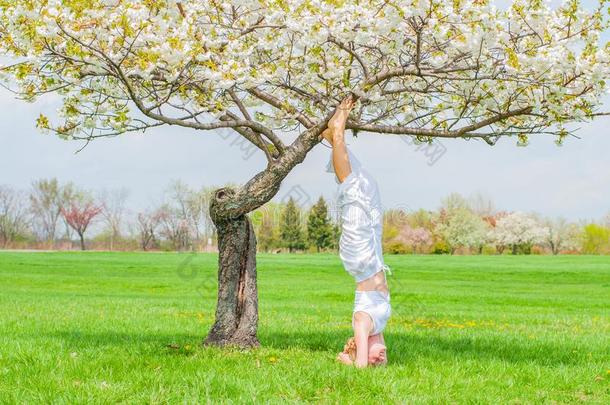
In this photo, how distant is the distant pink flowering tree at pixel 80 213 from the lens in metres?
84.4

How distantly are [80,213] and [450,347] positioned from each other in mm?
79818

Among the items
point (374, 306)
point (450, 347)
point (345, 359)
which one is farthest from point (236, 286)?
point (450, 347)

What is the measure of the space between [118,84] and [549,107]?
5535 mm

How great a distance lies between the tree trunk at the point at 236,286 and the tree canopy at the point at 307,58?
43.5 inches

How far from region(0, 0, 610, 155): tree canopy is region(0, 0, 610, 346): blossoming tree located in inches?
0.8

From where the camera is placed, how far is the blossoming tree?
25.7 ft

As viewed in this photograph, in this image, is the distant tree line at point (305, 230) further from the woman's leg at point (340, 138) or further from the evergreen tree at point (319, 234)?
the woman's leg at point (340, 138)

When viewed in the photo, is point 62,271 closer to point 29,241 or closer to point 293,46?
point 293,46

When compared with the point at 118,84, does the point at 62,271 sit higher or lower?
lower

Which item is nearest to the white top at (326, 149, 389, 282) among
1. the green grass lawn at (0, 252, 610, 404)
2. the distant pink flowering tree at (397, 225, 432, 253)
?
the green grass lawn at (0, 252, 610, 404)

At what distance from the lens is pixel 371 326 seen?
832cm

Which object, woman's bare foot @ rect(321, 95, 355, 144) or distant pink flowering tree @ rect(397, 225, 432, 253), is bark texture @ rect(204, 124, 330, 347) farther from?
distant pink flowering tree @ rect(397, 225, 432, 253)

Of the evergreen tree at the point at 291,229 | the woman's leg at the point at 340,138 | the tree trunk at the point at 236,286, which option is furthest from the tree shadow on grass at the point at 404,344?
the evergreen tree at the point at 291,229

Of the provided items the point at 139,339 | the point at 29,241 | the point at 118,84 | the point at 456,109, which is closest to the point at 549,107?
the point at 456,109
